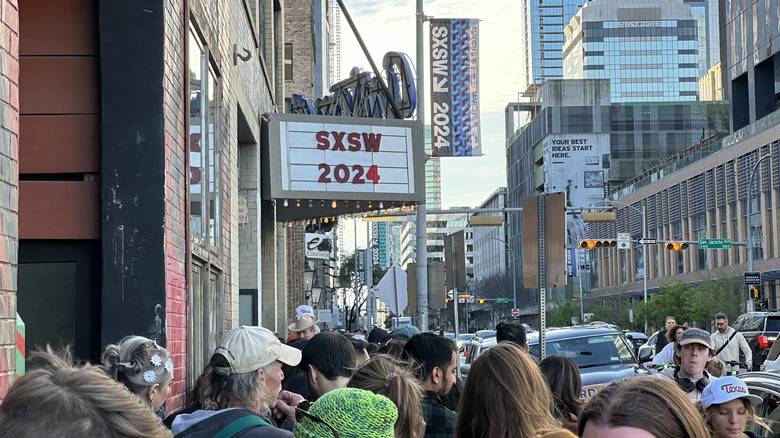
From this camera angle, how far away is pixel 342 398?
9.97 ft

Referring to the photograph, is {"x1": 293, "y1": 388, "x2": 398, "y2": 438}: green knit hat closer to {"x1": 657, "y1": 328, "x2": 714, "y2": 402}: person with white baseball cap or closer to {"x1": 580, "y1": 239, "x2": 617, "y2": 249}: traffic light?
{"x1": 657, "y1": 328, "x2": 714, "y2": 402}: person with white baseball cap

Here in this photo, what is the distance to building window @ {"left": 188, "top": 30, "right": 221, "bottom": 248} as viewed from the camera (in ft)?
29.3

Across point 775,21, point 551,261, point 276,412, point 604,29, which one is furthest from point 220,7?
point 604,29

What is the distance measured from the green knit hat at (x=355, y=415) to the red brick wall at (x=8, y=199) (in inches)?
74.9

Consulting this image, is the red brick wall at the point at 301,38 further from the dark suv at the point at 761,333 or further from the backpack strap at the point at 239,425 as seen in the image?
the backpack strap at the point at 239,425

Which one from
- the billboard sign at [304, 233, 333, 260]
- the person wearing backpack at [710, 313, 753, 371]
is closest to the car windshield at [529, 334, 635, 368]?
the person wearing backpack at [710, 313, 753, 371]

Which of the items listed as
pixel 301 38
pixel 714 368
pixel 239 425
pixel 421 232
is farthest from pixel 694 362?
pixel 301 38

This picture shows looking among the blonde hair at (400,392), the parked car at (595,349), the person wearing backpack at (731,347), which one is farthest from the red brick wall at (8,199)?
the person wearing backpack at (731,347)

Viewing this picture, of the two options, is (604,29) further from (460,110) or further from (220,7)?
(220,7)

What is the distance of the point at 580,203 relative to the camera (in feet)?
422

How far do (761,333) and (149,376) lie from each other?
23.4 m

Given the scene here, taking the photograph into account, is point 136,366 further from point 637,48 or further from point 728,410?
point 637,48

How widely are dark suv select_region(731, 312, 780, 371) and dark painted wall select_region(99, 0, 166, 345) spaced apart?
20.5 m

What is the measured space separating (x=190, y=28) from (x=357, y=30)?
6.66 meters
